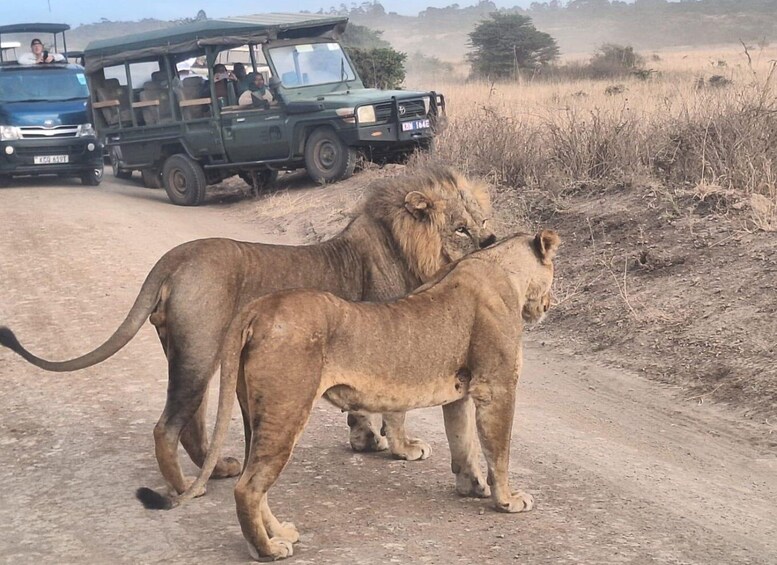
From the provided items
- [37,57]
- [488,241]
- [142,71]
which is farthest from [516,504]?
[37,57]

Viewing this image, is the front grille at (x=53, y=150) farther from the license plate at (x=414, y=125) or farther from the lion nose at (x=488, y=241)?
the lion nose at (x=488, y=241)

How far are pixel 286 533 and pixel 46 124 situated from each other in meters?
16.8

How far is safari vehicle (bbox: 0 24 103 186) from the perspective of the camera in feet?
63.4

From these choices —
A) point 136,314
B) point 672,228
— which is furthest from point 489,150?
point 136,314

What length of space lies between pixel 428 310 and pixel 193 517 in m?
1.46

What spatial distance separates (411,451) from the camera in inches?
225

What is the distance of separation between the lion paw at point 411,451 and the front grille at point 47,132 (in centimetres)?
1553

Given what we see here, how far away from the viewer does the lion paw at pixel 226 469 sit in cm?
545

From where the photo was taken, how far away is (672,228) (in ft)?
32.2

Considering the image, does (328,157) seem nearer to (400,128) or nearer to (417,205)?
(400,128)

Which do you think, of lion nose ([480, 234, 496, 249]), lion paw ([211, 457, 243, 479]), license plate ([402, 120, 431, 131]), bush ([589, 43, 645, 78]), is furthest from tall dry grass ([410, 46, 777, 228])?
bush ([589, 43, 645, 78])

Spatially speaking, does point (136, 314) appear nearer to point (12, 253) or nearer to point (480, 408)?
point (480, 408)

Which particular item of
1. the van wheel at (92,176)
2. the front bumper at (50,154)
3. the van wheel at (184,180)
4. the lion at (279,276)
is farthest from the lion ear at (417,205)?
the van wheel at (92,176)

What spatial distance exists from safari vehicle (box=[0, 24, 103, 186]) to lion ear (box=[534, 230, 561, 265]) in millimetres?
16021
